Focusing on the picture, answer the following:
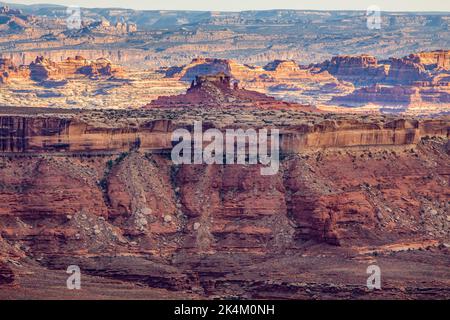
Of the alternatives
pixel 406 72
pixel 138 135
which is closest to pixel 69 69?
pixel 406 72

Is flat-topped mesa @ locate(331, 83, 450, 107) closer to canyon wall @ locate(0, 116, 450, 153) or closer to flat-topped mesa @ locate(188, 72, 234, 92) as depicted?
flat-topped mesa @ locate(188, 72, 234, 92)

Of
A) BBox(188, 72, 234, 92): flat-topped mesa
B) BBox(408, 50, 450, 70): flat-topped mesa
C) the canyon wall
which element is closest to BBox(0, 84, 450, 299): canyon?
the canyon wall

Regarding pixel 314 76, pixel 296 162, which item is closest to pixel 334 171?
pixel 296 162

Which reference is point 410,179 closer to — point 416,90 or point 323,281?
point 323,281

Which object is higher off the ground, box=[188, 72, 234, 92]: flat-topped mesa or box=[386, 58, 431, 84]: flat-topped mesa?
box=[188, 72, 234, 92]: flat-topped mesa

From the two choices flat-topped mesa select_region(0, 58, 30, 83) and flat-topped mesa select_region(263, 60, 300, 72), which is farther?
flat-topped mesa select_region(263, 60, 300, 72)

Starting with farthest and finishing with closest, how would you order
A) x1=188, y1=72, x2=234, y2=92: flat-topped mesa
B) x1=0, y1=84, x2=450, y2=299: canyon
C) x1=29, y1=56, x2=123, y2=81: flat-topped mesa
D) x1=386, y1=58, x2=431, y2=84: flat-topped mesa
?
x1=386, y1=58, x2=431, y2=84: flat-topped mesa → x1=29, y1=56, x2=123, y2=81: flat-topped mesa → x1=188, y1=72, x2=234, y2=92: flat-topped mesa → x1=0, y1=84, x2=450, y2=299: canyon

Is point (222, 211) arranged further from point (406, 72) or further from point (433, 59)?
point (433, 59)

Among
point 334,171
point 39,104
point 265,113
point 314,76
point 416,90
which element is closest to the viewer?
point 334,171
